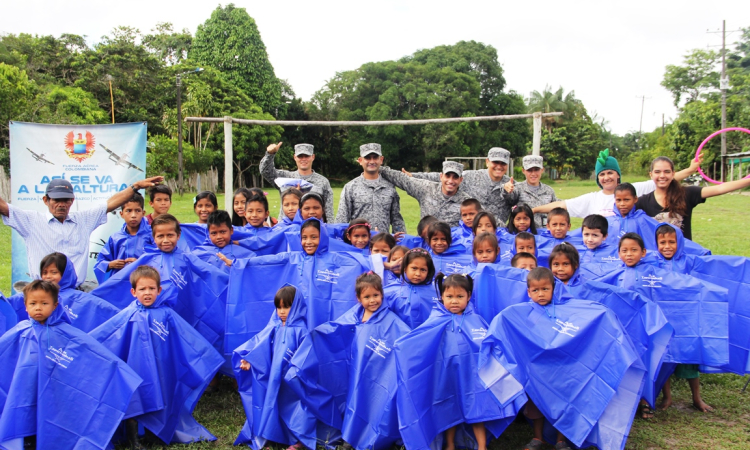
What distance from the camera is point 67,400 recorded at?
13.7ft

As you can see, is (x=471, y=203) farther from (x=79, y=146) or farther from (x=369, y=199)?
(x=79, y=146)

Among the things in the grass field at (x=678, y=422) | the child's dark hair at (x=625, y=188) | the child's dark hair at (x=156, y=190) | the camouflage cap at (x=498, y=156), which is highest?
the camouflage cap at (x=498, y=156)

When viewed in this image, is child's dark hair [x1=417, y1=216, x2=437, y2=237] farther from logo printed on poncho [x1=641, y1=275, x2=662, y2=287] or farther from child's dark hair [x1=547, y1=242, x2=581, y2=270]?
logo printed on poncho [x1=641, y1=275, x2=662, y2=287]

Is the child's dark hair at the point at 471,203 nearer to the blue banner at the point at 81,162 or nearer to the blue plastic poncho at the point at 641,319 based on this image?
the blue plastic poncho at the point at 641,319

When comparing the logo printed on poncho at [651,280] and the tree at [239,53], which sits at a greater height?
the tree at [239,53]

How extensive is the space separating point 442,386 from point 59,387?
8.78 ft

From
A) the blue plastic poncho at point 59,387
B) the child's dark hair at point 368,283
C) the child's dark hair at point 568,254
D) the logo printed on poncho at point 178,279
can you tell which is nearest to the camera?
the blue plastic poncho at point 59,387

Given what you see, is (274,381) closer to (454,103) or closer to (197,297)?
(197,297)

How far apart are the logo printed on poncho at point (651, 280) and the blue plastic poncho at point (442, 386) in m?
1.80

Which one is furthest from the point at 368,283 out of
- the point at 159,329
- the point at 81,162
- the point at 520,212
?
the point at 81,162

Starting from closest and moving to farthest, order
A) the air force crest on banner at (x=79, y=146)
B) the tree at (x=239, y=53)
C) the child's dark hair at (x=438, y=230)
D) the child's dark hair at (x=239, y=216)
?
the child's dark hair at (x=438, y=230), the child's dark hair at (x=239, y=216), the air force crest on banner at (x=79, y=146), the tree at (x=239, y=53)

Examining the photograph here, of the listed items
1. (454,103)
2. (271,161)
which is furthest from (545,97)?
(271,161)

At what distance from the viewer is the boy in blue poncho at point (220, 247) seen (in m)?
5.84

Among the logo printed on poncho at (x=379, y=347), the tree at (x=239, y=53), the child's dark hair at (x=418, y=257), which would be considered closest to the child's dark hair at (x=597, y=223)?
the child's dark hair at (x=418, y=257)
